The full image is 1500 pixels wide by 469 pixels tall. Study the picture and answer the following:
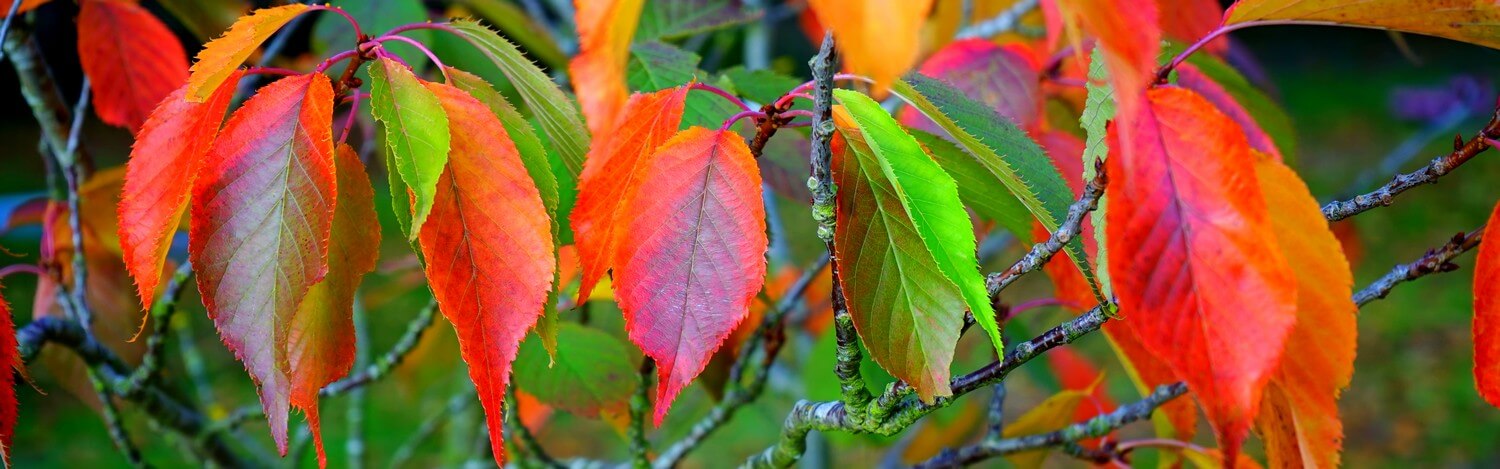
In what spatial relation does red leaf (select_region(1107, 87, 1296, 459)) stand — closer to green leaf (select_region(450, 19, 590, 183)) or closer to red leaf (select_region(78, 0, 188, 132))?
green leaf (select_region(450, 19, 590, 183))

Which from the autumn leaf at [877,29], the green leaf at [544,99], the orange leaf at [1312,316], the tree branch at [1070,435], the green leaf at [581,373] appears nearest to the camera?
the autumn leaf at [877,29]

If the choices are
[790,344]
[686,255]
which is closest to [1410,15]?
[686,255]

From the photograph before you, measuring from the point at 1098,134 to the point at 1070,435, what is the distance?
323 mm

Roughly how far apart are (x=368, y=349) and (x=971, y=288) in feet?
4.00

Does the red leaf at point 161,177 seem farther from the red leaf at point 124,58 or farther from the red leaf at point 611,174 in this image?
the red leaf at point 124,58

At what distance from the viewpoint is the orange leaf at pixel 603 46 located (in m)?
0.31

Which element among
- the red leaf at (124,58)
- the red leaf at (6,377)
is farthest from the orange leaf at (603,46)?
the red leaf at (124,58)

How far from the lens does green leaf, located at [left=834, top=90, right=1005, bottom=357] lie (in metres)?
0.37

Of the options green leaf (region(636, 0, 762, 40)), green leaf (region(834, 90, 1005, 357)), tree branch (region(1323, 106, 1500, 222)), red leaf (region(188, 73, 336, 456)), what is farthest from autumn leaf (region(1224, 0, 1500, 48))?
green leaf (region(636, 0, 762, 40))

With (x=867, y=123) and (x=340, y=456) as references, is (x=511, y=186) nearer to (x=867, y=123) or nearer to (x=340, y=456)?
(x=867, y=123)

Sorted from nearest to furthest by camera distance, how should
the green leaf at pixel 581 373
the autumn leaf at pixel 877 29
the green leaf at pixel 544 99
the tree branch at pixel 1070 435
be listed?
the autumn leaf at pixel 877 29, the green leaf at pixel 544 99, the tree branch at pixel 1070 435, the green leaf at pixel 581 373

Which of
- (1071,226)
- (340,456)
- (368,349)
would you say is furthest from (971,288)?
(340,456)

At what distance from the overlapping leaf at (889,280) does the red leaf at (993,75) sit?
13.6 inches

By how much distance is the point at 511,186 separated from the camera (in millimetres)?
408
